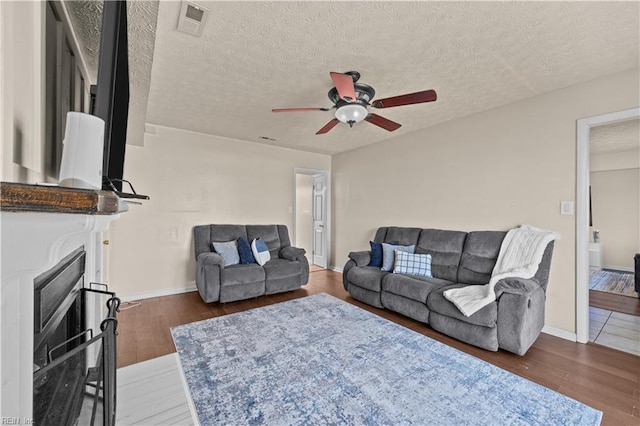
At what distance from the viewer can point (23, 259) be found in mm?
549

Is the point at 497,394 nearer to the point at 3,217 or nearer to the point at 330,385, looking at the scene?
the point at 330,385

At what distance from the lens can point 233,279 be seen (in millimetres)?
3418

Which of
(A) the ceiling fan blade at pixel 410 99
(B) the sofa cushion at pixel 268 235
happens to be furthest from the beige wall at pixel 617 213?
(B) the sofa cushion at pixel 268 235

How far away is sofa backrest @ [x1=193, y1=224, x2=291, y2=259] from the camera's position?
12.8 ft

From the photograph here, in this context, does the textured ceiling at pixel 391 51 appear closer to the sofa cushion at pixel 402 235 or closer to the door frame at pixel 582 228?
the door frame at pixel 582 228

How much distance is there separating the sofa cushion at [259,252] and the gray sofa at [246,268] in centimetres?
7

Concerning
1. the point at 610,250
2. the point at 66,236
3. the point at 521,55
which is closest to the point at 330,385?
the point at 66,236

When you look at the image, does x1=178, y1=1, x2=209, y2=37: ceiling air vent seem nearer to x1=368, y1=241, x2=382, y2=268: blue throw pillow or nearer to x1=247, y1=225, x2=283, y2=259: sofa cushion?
x1=247, y1=225, x2=283, y2=259: sofa cushion

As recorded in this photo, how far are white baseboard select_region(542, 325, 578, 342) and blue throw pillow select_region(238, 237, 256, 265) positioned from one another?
3.51 meters

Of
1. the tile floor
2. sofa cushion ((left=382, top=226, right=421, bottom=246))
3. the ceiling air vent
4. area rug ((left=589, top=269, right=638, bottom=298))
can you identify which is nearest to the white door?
sofa cushion ((left=382, top=226, right=421, bottom=246))

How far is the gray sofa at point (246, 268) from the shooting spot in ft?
11.1

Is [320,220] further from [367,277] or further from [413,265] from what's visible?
[413,265]

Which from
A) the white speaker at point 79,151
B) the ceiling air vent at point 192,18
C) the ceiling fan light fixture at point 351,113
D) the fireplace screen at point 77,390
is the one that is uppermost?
the ceiling air vent at point 192,18

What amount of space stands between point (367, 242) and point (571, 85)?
10.8 ft
